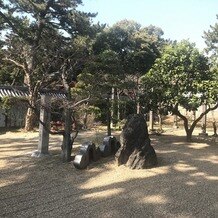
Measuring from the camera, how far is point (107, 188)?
838 centimetres

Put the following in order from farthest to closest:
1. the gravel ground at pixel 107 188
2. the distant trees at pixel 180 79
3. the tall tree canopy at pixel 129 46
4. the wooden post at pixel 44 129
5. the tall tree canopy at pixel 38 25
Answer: the tall tree canopy at pixel 129 46 → the tall tree canopy at pixel 38 25 → the distant trees at pixel 180 79 → the wooden post at pixel 44 129 → the gravel ground at pixel 107 188

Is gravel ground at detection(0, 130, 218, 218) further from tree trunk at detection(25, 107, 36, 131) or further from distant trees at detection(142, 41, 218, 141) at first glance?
tree trunk at detection(25, 107, 36, 131)

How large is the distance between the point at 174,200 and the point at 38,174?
3970 mm

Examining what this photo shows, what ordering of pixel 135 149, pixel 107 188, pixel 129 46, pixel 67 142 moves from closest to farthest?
pixel 107 188 < pixel 135 149 < pixel 67 142 < pixel 129 46

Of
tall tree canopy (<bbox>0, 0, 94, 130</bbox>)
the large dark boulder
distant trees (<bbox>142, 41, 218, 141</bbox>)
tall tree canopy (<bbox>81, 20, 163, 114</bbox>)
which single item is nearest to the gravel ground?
the large dark boulder

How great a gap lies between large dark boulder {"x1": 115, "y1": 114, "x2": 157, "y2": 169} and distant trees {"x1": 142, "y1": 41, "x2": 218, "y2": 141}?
5066 millimetres

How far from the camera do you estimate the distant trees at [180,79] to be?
15859mm

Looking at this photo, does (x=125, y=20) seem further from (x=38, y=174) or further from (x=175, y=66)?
(x=38, y=174)

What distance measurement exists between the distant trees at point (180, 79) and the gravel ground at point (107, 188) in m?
4.09

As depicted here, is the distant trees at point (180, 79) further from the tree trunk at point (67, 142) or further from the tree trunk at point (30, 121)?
the tree trunk at point (30, 121)

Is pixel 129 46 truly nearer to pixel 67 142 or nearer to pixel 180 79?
pixel 180 79

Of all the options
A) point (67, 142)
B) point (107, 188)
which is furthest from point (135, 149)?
point (107, 188)

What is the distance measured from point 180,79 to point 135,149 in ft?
21.7

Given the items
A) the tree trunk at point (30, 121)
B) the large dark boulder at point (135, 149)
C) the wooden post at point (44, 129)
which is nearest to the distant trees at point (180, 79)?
the large dark boulder at point (135, 149)
